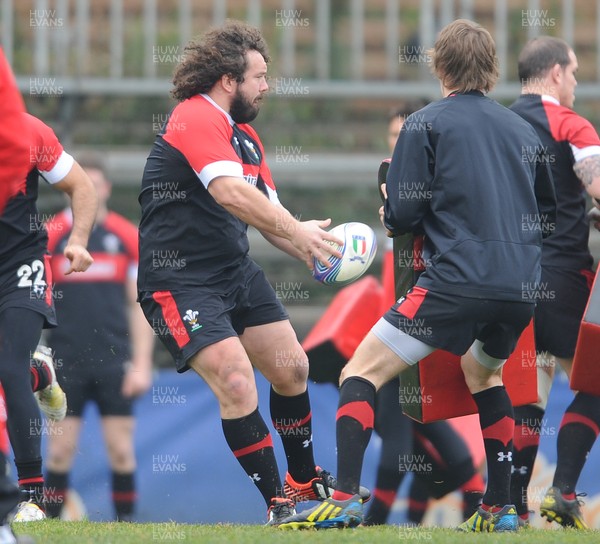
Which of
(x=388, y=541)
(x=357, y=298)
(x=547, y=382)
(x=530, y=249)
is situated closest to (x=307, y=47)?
(x=357, y=298)

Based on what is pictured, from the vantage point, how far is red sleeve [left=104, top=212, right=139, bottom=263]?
8.38 meters

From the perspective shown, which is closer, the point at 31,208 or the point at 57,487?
the point at 31,208

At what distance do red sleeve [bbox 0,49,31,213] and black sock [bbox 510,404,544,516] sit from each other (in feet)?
11.3

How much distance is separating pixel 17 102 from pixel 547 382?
12.2 feet

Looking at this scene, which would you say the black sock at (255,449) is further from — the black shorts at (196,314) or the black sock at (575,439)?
the black sock at (575,439)

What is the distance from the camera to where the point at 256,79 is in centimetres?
580

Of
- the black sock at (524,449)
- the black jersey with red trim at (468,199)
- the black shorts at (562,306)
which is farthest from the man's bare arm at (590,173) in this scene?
the black sock at (524,449)

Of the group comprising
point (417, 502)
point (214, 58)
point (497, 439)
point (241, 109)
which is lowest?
point (417, 502)

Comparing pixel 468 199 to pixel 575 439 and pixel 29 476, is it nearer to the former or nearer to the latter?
pixel 575 439

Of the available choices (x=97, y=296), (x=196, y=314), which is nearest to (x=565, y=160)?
(x=196, y=314)

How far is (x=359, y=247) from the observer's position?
5.62m

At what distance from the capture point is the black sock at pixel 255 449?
556 cm

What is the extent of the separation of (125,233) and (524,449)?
3.41 meters

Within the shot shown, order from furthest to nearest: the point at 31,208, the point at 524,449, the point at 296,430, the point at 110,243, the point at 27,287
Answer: the point at 110,243 < the point at 524,449 < the point at 31,208 < the point at 27,287 < the point at 296,430
